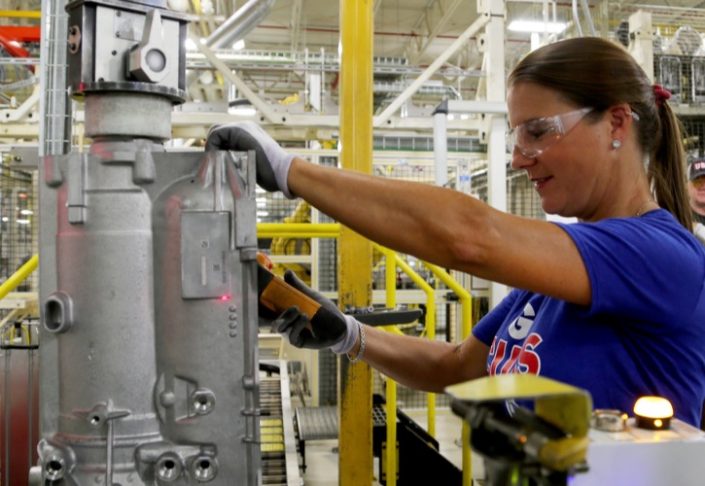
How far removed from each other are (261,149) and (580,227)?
22.2 inches

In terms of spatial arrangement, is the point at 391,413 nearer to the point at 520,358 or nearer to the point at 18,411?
the point at 18,411

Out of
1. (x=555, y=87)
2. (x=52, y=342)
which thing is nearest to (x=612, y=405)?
(x=555, y=87)

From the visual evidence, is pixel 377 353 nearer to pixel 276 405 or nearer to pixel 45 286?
pixel 45 286

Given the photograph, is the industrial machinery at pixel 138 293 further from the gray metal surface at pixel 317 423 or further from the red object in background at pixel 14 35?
the red object in background at pixel 14 35

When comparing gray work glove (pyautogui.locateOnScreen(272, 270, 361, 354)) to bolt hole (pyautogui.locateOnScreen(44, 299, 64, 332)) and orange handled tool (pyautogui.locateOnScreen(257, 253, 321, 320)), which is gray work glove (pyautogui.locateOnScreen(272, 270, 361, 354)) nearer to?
orange handled tool (pyautogui.locateOnScreen(257, 253, 321, 320))

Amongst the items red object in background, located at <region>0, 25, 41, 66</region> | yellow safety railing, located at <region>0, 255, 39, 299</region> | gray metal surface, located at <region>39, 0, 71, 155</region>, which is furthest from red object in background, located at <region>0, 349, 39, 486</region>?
red object in background, located at <region>0, 25, 41, 66</region>

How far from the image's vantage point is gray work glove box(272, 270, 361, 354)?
1.34 m

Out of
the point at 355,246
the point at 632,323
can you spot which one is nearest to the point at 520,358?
the point at 632,323

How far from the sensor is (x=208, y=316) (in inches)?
39.0

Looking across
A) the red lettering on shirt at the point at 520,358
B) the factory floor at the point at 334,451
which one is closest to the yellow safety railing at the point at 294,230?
the red lettering on shirt at the point at 520,358

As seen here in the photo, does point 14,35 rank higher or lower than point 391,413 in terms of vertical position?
higher

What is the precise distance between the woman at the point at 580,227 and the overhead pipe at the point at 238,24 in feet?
10.0

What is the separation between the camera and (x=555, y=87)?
120cm

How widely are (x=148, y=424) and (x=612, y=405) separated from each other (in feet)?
2.64
